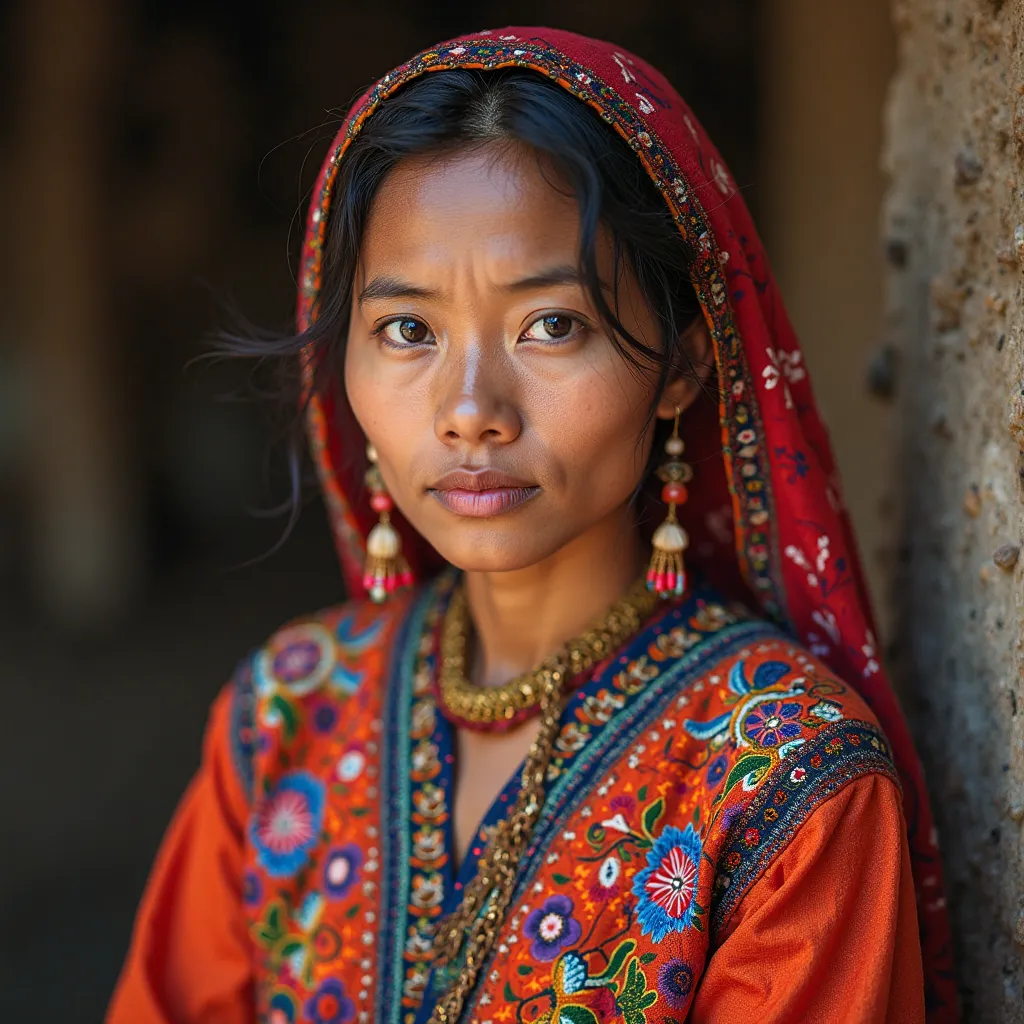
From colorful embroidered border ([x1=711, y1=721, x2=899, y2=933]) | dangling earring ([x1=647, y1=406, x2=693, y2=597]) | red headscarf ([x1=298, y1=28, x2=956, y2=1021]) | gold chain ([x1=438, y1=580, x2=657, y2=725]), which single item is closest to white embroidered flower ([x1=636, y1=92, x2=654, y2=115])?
red headscarf ([x1=298, y1=28, x2=956, y2=1021])

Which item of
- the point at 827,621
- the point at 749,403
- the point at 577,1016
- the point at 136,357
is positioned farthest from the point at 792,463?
the point at 136,357

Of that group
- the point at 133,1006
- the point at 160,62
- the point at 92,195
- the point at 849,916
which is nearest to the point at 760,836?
the point at 849,916

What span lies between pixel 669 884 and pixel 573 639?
0.36 meters

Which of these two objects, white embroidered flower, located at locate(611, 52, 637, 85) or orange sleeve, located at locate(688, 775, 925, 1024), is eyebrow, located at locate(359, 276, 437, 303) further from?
orange sleeve, located at locate(688, 775, 925, 1024)

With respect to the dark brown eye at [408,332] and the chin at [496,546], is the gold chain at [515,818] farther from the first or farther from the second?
the dark brown eye at [408,332]

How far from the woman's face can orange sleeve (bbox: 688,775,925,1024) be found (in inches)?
17.7

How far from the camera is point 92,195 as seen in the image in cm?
532

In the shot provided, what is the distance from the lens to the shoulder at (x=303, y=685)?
1.82 metres

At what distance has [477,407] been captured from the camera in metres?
1.36

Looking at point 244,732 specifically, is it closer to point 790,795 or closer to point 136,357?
point 790,795

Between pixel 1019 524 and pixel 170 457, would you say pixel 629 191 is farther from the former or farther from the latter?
pixel 170 457

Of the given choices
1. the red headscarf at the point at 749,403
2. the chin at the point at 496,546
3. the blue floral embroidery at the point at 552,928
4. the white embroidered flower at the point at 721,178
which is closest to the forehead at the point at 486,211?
the red headscarf at the point at 749,403

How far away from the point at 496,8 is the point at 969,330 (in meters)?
4.45

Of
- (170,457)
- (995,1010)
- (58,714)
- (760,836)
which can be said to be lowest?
(58,714)
